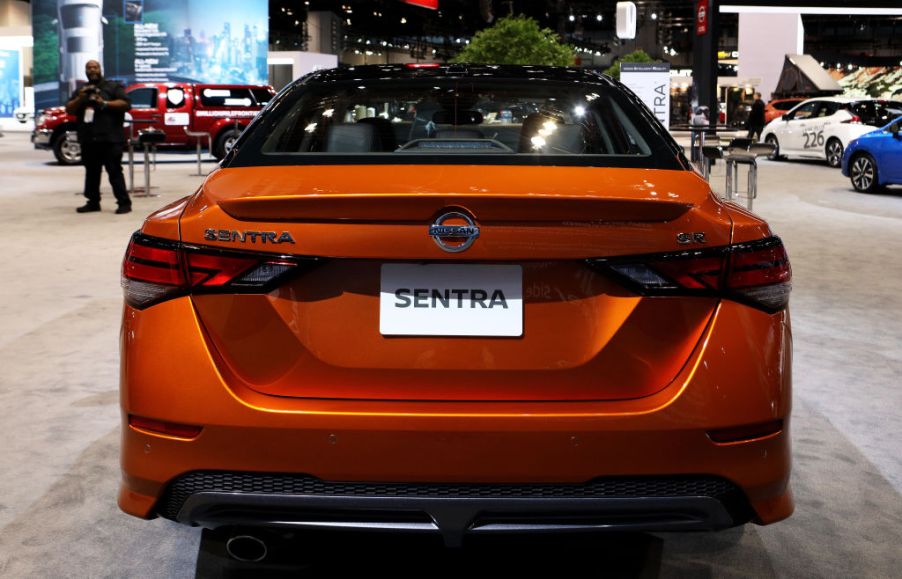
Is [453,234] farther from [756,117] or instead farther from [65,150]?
[756,117]

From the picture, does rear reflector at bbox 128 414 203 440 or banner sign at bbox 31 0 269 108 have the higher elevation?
banner sign at bbox 31 0 269 108

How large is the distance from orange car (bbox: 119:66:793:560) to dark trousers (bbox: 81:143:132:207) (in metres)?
10.7

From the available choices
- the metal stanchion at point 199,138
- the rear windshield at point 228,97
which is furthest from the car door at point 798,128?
the metal stanchion at point 199,138

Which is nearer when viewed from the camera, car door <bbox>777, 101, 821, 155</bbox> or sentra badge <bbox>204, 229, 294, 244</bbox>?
sentra badge <bbox>204, 229, 294, 244</bbox>

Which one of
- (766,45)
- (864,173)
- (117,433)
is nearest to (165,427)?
(117,433)

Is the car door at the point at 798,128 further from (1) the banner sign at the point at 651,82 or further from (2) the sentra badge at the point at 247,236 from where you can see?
(2) the sentra badge at the point at 247,236

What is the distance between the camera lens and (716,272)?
2.32 metres

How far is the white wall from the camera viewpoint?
4353 centimetres

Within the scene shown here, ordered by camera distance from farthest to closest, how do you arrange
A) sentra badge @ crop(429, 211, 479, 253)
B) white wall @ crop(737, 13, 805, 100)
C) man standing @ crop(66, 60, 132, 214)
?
white wall @ crop(737, 13, 805, 100), man standing @ crop(66, 60, 132, 214), sentra badge @ crop(429, 211, 479, 253)

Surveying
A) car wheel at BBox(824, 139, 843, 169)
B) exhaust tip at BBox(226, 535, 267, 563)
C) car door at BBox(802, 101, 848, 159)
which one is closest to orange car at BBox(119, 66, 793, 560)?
exhaust tip at BBox(226, 535, 267, 563)

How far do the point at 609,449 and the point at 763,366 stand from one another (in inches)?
15.7

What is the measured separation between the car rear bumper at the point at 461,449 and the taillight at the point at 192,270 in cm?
5

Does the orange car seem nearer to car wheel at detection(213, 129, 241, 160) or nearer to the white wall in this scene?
car wheel at detection(213, 129, 241, 160)

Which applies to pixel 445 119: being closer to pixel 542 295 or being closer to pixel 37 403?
pixel 542 295
